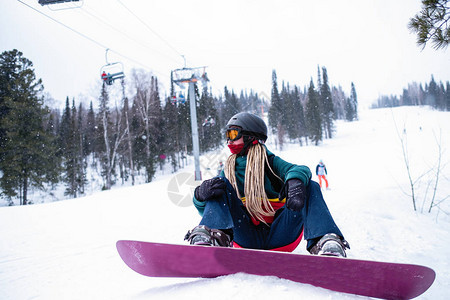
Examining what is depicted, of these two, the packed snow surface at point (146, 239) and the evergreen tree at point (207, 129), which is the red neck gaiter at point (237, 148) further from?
the evergreen tree at point (207, 129)

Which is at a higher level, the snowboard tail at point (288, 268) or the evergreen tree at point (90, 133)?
the evergreen tree at point (90, 133)

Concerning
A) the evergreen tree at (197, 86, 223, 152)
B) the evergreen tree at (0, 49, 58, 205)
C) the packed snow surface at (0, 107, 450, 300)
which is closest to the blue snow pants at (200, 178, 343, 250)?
the packed snow surface at (0, 107, 450, 300)

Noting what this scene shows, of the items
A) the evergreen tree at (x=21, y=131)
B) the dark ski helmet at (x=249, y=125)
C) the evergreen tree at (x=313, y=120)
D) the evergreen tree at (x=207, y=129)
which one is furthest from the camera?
the evergreen tree at (x=313, y=120)

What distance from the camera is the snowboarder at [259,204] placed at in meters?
1.48

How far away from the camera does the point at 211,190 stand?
1702mm

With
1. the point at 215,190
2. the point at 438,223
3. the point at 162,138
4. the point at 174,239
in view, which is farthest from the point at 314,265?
the point at 162,138

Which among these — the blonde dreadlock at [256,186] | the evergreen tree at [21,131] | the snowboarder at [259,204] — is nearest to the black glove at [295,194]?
the snowboarder at [259,204]

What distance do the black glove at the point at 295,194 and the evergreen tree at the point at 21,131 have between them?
946 inches

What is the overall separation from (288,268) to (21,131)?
25889 millimetres

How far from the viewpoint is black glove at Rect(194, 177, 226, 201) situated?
1696mm

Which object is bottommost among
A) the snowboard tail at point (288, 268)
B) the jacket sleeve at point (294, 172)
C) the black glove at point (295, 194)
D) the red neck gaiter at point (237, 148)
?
the snowboard tail at point (288, 268)

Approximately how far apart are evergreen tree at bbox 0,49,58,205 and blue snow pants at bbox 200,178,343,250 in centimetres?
2351

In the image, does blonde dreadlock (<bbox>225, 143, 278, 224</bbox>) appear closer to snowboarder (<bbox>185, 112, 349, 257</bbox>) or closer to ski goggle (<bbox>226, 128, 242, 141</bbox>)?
snowboarder (<bbox>185, 112, 349, 257</bbox>)

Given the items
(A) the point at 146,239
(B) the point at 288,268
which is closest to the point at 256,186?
(B) the point at 288,268
